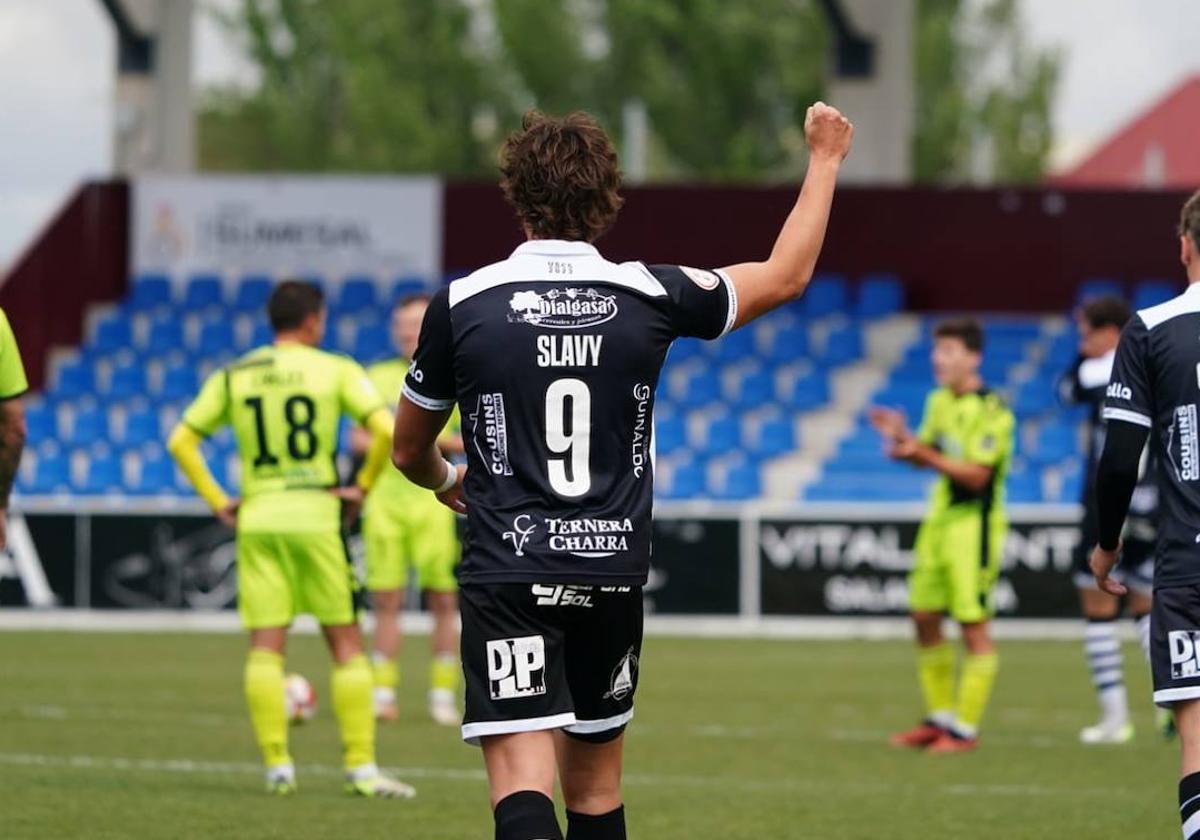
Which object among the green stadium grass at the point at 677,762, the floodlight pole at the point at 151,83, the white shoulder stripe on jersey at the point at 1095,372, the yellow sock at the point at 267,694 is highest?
the floodlight pole at the point at 151,83

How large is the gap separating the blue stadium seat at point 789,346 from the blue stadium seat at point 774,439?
173 cm

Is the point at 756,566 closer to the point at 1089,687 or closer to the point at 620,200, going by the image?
the point at 1089,687

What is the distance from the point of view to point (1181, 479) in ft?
21.6

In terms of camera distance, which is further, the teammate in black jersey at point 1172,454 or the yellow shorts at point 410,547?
the yellow shorts at point 410,547

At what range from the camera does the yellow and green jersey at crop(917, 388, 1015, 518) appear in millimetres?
12000

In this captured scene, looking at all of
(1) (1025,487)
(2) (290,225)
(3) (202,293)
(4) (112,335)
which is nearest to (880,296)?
(1) (1025,487)

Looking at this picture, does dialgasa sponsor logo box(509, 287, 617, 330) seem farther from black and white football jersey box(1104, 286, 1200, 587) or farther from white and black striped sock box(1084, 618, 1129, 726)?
white and black striped sock box(1084, 618, 1129, 726)

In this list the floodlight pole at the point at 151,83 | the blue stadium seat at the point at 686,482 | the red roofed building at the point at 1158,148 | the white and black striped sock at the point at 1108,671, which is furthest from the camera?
the red roofed building at the point at 1158,148

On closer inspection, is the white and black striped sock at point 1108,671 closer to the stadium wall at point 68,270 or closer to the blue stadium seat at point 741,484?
the blue stadium seat at point 741,484

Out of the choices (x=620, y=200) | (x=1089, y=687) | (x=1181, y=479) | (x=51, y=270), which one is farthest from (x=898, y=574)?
(x=620, y=200)

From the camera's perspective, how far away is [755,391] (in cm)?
2634

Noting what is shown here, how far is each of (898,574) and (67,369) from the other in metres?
10.9

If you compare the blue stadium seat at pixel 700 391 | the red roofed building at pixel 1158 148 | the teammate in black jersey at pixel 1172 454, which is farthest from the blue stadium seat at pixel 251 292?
the red roofed building at pixel 1158 148

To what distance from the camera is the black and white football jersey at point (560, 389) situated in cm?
540
